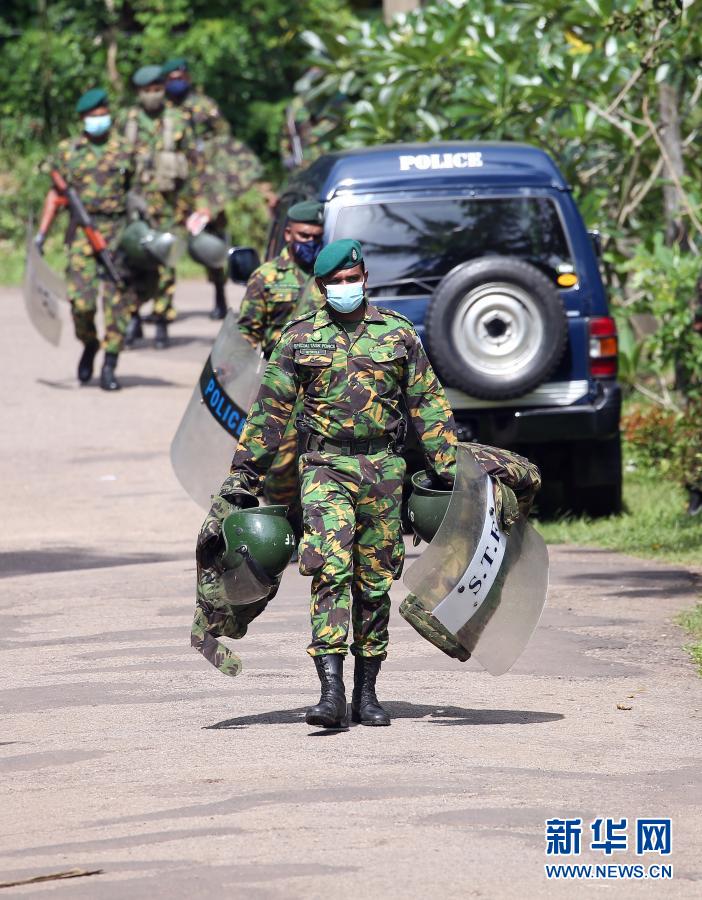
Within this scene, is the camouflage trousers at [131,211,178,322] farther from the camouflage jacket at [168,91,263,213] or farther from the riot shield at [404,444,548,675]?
the riot shield at [404,444,548,675]

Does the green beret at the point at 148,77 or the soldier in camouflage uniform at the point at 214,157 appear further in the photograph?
the soldier in camouflage uniform at the point at 214,157

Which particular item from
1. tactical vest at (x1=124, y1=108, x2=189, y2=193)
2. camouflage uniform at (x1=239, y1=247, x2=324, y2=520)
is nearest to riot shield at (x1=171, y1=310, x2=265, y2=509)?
camouflage uniform at (x1=239, y1=247, x2=324, y2=520)

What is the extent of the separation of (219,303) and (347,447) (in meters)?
13.4

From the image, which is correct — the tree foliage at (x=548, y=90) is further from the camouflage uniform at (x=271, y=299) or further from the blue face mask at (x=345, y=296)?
the blue face mask at (x=345, y=296)

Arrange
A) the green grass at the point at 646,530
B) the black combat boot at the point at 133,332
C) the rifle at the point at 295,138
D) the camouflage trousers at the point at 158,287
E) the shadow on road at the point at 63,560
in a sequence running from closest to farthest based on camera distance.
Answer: the shadow on road at the point at 63,560 → the green grass at the point at 646,530 → the camouflage trousers at the point at 158,287 → the black combat boot at the point at 133,332 → the rifle at the point at 295,138

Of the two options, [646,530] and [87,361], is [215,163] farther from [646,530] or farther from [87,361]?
[646,530]

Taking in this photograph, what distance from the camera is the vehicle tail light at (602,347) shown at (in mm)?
10562

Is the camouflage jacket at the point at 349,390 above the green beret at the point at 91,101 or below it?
below

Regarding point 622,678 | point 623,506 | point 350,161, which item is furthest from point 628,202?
point 622,678

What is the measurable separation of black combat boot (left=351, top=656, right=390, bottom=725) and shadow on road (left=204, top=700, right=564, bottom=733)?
140 millimetres

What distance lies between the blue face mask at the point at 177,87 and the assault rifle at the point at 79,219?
240 cm

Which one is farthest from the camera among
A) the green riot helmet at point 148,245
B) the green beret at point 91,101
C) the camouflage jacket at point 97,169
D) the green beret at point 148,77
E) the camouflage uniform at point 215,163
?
the camouflage uniform at point 215,163

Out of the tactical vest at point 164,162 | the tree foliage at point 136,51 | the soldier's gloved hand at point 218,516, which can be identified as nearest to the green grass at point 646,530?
the soldier's gloved hand at point 218,516

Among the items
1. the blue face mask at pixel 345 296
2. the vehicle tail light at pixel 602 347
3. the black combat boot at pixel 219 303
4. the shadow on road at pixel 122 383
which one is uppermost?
the blue face mask at pixel 345 296
